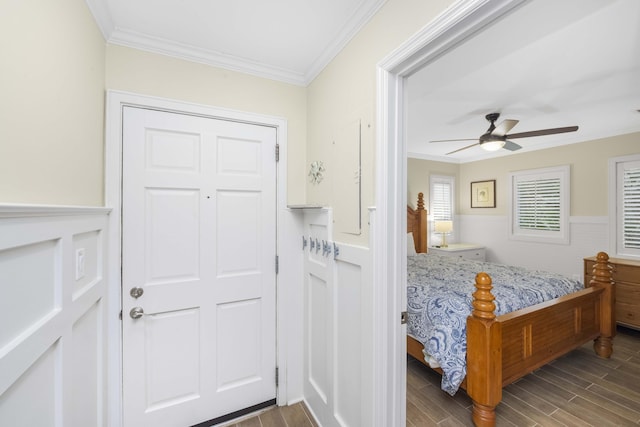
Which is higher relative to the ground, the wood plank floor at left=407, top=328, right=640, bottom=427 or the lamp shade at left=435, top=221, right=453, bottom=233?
the lamp shade at left=435, top=221, right=453, bottom=233

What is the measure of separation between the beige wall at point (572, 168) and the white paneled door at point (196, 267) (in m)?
3.68

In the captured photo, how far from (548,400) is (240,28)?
10.9 feet

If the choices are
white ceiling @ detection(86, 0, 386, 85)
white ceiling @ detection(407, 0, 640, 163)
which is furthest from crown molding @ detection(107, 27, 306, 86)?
white ceiling @ detection(407, 0, 640, 163)

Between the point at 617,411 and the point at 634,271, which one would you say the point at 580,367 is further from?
the point at 634,271

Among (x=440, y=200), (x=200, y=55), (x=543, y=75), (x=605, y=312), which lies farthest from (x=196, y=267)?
(x=440, y=200)

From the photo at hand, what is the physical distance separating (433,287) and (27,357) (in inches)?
96.7

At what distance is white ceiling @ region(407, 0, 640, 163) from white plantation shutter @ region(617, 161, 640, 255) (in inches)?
20.6

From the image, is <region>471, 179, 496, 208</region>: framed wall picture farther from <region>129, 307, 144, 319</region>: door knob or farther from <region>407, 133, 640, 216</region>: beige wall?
<region>129, 307, 144, 319</region>: door knob

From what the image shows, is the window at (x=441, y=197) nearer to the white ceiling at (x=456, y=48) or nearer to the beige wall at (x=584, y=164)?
the beige wall at (x=584, y=164)

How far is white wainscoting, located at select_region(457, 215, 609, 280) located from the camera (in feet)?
12.4

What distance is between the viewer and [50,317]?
844 mm

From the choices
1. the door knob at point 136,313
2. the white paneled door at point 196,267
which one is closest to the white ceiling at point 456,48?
the white paneled door at point 196,267

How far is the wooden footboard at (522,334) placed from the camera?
1782 millimetres

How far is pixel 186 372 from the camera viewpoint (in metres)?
1.71
